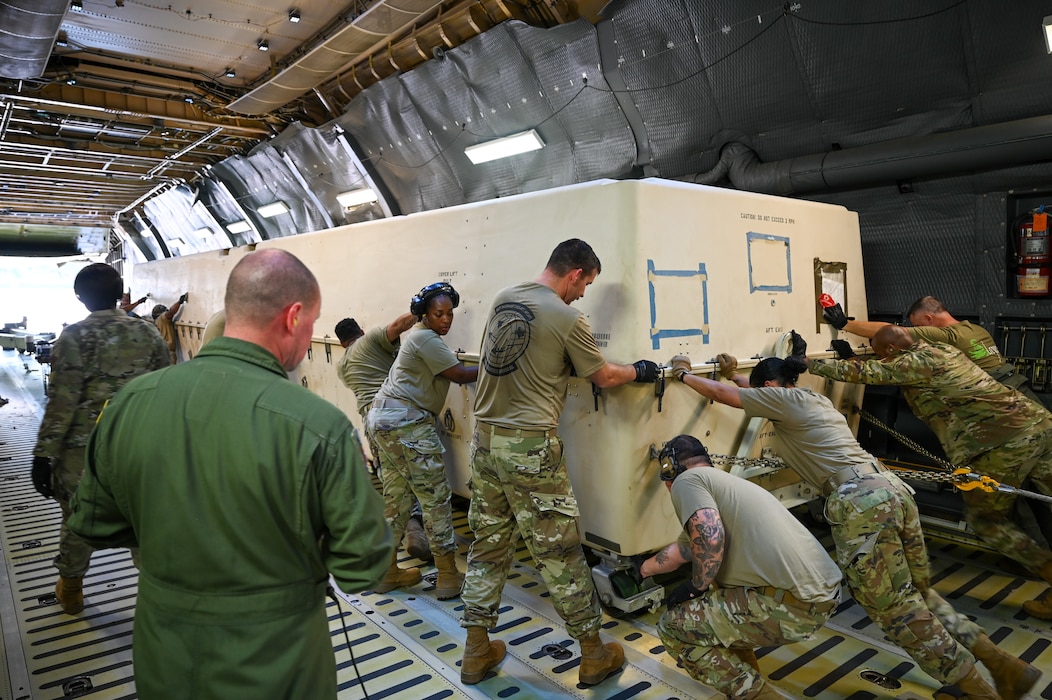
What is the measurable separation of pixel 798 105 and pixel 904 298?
1.60 meters

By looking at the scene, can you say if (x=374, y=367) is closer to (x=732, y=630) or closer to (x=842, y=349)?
(x=732, y=630)

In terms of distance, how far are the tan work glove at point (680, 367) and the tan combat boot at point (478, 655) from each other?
155cm

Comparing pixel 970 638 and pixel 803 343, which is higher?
pixel 803 343

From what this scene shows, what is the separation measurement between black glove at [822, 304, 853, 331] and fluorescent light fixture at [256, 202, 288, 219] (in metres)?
9.31

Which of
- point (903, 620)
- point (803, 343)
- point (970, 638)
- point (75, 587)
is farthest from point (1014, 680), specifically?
point (75, 587)

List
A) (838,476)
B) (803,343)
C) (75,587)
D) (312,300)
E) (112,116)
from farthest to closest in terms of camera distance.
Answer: (112,116) → (803,343) → (75,587) → (838,476) → (312,300)

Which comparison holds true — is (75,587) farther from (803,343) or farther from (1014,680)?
(1014,680)

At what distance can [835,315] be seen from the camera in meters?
4.45

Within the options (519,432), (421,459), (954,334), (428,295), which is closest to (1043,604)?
(954,334)

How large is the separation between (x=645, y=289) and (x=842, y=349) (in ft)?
5.97

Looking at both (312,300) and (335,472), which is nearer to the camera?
(335,472)

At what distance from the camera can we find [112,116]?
370 inches


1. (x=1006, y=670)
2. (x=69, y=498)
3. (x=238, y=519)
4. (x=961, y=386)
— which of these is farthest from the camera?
(x=961, y=386)

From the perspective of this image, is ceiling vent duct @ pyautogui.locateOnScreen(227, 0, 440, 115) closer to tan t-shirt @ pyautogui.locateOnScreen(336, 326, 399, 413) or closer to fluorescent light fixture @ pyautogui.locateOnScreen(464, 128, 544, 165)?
fluorescent light fixture @ pyautogui.locateOnScreen(464, 128, 544, 165)
